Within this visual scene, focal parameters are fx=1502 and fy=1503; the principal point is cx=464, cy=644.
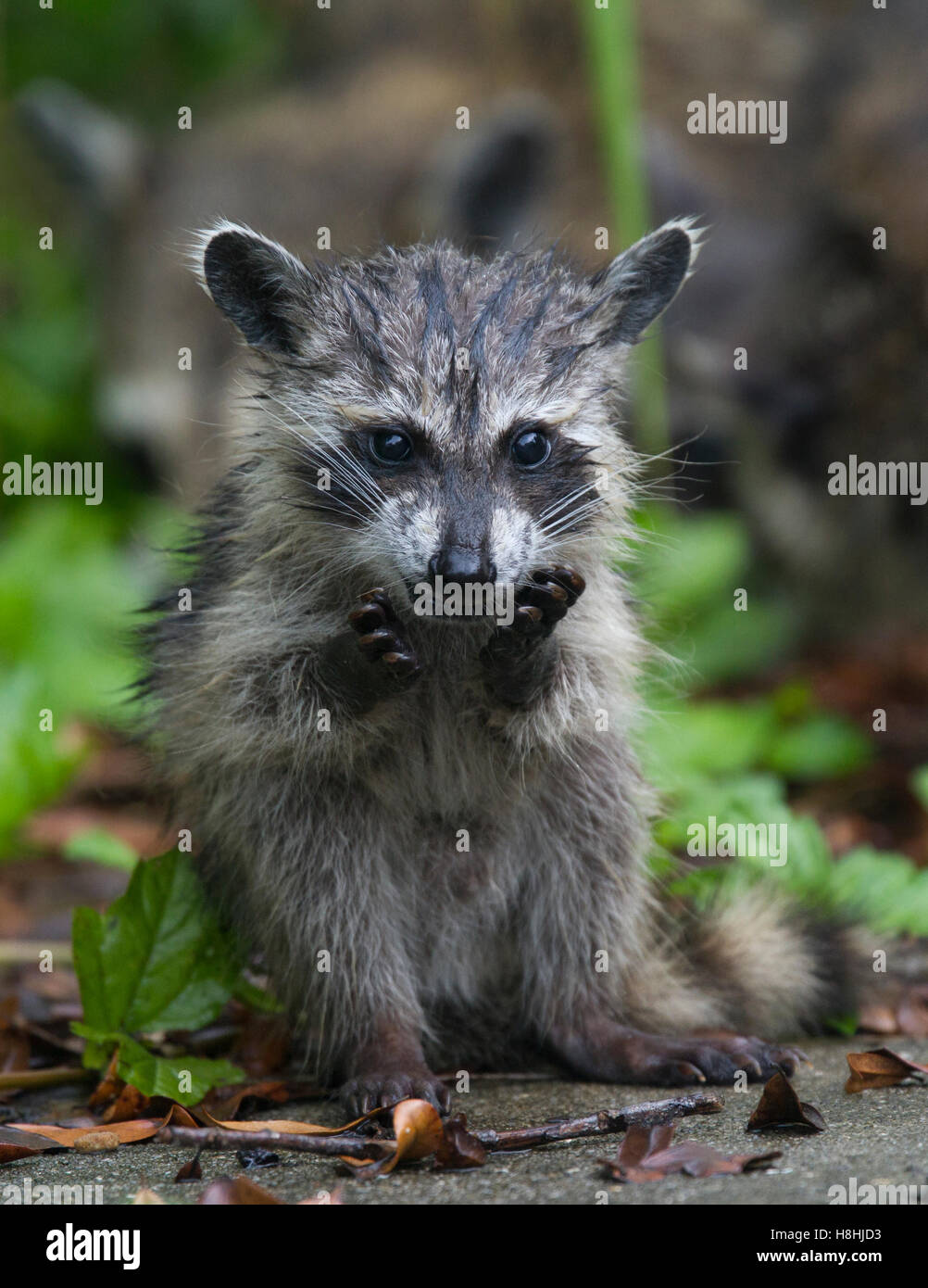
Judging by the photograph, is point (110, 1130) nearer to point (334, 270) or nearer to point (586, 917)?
point (586, 917)

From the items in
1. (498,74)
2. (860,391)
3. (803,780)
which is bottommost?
(803,780)

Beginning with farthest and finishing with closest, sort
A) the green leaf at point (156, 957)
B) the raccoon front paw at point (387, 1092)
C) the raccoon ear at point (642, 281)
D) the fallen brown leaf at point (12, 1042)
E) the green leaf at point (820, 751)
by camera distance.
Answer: the green leaf at point (820, 751), the fallen brown leaf at point (12, 1042), the raccoon ear at point (642, 281), the green leaf at point (156, 957), the raccoon front paw at point (387, 1092)

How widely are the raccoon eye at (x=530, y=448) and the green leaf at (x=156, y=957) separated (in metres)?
1.70

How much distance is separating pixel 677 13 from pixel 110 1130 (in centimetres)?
1172

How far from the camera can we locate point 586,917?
485 cm

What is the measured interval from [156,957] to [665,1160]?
1914mm

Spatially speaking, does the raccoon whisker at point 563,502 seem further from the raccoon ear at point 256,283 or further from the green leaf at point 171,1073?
the green leaf at point 171,1073

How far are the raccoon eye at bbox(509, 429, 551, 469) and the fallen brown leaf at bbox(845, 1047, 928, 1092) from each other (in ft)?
6.38

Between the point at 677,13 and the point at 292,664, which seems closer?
the point at 292,664

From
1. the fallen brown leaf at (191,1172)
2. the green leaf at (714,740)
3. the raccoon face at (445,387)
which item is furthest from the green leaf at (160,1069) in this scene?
the green leaf at (714,740)

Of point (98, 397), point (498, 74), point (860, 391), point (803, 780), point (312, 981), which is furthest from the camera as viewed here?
point (498, 74)

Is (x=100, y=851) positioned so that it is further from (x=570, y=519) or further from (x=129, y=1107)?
(x=570, y=519)

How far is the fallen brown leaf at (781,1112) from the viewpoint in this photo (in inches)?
148
